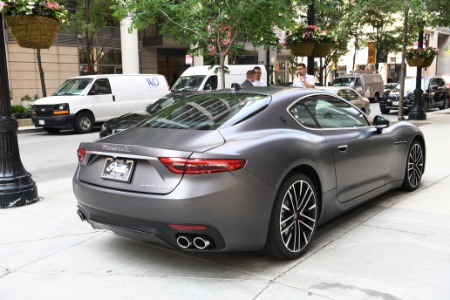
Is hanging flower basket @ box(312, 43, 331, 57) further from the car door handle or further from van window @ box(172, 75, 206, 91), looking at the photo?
the car door handle

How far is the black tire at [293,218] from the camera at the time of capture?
3.74 meters

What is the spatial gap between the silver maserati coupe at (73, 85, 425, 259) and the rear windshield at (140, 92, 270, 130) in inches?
0.5

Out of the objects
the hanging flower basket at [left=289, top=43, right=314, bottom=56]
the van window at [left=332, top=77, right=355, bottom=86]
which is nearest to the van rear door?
the hanging flower basket at [left=289, top=43, right=314, bottom=56]

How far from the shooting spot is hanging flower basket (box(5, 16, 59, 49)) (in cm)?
570

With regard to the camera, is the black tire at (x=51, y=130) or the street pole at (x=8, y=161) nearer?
the street pole at (x=8, y=161)

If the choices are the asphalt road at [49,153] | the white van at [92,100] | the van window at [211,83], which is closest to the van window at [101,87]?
the white van at [92,100]

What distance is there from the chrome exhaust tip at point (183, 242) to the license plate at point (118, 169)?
610 mm

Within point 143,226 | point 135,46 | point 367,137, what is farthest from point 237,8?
point 135,46

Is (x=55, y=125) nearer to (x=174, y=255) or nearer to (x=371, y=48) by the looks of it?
(x=174, y=255)

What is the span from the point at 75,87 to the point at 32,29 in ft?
34.8

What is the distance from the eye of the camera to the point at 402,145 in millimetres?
5777

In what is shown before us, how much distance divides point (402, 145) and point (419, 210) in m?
0.82

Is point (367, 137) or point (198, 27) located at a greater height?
point (198, 27)

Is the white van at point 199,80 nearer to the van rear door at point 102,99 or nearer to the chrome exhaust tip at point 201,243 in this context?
the van rear door at point 102,99
